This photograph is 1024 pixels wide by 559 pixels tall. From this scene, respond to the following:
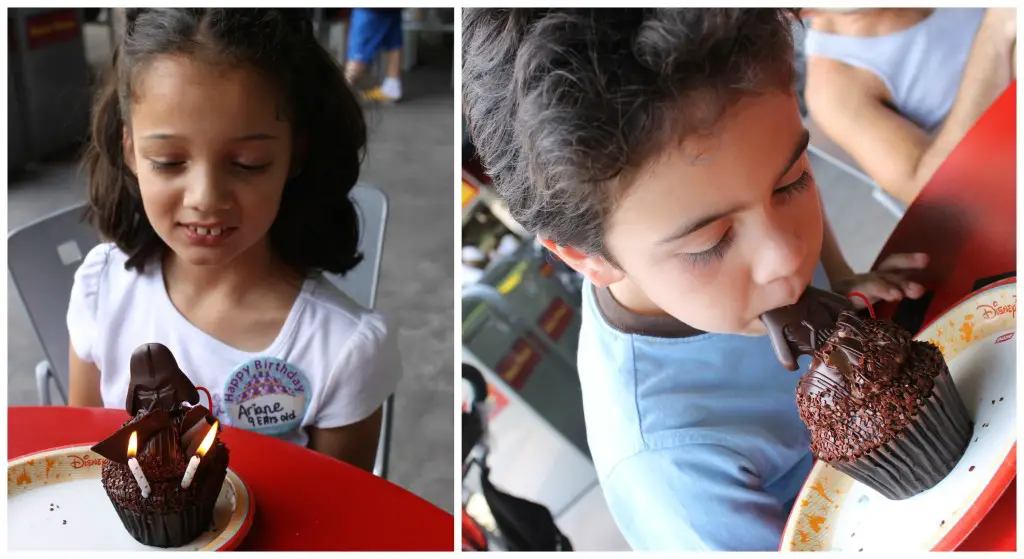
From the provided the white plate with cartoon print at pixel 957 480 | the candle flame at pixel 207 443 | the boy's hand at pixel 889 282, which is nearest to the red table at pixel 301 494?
the candle flame at pixel 207 443

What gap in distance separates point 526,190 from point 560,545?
0.45 meters

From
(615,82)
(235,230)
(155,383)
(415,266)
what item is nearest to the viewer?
(615,82)

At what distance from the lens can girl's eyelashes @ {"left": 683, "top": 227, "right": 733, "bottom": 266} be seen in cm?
82

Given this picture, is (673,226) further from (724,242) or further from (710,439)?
(710,439)

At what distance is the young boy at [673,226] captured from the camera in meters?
0.77

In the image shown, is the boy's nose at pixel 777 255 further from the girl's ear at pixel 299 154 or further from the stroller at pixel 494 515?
the girl's ear at pixel 299 154

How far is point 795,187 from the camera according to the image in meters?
0.84

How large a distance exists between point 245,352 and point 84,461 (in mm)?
214

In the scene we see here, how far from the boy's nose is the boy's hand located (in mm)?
158

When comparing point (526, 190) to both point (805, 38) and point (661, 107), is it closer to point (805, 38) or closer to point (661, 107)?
point (661, 107)

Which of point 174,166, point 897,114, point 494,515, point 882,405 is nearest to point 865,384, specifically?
point 882,405

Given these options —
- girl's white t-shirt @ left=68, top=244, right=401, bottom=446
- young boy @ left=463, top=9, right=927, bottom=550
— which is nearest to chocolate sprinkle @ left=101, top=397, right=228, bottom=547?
girl's white t-shirt @ left=68, top=244, right=401, bottom=446

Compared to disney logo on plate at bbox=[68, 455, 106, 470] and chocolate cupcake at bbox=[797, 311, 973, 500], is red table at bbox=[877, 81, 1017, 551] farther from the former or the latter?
disney logo on plate at bbox=[68, 455, 106, 470]

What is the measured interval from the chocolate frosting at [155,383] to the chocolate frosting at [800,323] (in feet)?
2.00
